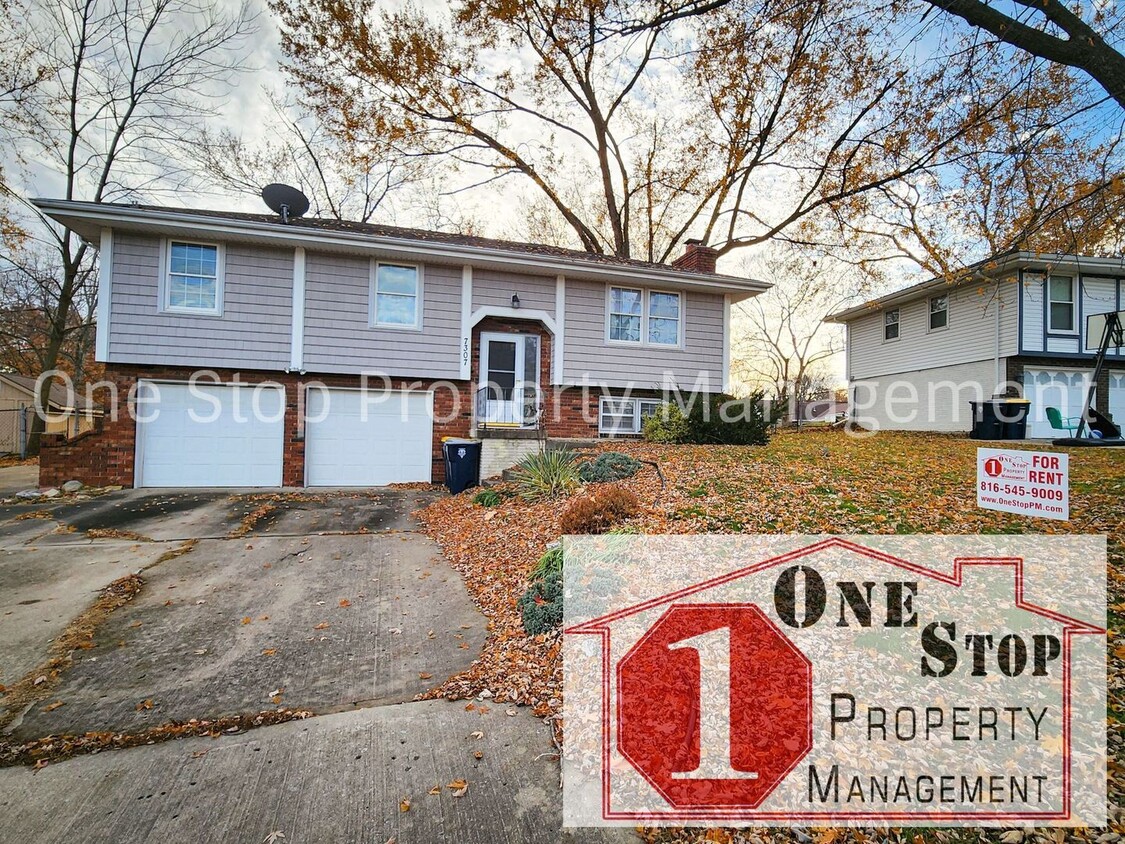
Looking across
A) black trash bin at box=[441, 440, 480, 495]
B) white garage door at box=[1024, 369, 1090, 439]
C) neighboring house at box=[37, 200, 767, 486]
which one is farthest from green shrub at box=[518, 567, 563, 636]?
white garage door at box=[1024, 369, 1090, 439]

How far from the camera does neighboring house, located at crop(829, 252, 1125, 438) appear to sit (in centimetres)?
1362

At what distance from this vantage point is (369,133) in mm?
15578

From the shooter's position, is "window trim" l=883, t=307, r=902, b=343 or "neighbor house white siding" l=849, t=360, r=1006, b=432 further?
"window trim" l=883, t=307, r=902, b=343

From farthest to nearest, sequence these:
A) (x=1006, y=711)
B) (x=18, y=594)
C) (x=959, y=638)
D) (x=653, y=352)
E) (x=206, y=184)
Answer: (x=206, y=184), (x=653, y=352), (x=18, y=594), (x=959, y=638), (x=1006, y=711)

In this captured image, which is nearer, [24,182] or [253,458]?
[253,458]

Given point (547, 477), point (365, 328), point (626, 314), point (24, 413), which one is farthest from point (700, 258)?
point (24, 413)

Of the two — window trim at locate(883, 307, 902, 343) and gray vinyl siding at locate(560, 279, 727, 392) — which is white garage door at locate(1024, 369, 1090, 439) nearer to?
window trim at locate(883, 307, 902, 343)

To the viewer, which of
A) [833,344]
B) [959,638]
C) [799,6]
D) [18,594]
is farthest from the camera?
[833,344]

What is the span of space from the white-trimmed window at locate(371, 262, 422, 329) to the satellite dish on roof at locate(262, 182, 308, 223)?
214cm

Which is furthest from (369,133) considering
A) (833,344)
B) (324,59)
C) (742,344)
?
(833,344)

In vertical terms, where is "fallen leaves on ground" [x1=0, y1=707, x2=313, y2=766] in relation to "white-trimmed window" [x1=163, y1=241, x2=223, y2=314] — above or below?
below

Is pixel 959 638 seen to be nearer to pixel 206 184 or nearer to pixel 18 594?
pixel 18 594

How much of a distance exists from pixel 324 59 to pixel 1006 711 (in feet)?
63.8

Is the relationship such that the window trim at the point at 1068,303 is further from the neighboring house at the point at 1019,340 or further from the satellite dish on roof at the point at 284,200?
the satellite dish on roof at the point at 284,200
